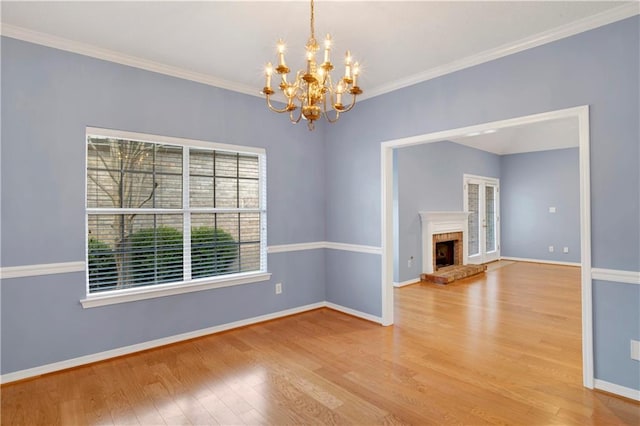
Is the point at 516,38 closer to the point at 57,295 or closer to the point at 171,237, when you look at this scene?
the point at 171,237

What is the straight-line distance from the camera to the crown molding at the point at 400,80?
254 cm

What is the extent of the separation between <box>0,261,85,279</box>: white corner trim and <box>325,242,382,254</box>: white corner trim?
2.78 m

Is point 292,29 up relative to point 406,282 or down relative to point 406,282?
up

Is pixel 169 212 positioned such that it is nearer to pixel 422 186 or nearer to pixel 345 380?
pixel 345 380

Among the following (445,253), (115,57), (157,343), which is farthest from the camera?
(445,253)

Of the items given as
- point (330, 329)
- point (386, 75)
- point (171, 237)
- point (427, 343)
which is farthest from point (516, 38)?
point (171, 237)

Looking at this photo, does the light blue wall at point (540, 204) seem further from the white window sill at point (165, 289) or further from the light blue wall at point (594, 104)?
the white window sill at point (165, 289)

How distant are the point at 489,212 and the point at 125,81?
823cm

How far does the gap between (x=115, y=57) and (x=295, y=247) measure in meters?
2.77

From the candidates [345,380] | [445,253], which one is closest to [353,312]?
[345,380]

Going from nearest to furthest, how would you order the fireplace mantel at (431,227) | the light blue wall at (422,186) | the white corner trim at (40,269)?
the white corner trim at (40,269), the light blue wall at (422,186), the fireplace mantel at (431,227)

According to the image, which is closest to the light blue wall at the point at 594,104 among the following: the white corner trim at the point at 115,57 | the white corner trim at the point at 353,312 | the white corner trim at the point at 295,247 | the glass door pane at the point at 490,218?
the white corner trim at the point at 295,247

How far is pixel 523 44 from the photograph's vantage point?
2904 millimetres

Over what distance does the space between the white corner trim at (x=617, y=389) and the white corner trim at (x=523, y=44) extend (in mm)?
2663
